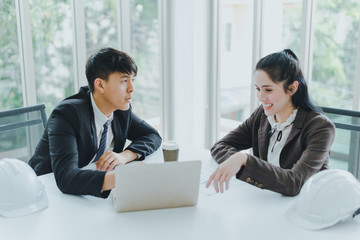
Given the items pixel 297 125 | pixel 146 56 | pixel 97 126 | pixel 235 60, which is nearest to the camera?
pixel 297 125

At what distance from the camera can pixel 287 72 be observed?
1.59 m

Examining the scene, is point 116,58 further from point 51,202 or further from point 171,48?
point 171,48

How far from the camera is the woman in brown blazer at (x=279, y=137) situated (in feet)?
4.46

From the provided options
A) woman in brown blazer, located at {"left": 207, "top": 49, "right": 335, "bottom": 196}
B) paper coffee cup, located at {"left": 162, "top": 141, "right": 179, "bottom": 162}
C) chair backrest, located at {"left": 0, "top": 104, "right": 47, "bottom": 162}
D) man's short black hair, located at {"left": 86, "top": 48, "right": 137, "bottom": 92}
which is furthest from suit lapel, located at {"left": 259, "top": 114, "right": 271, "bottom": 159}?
chair backrest, located at {"left": 0, "top": 104, "right": 47, "bottom": 162}

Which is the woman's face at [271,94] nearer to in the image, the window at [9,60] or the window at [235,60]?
the window at [235,60]

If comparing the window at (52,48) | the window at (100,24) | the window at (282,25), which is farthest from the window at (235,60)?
the window at (52,48)

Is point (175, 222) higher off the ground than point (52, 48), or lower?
lower

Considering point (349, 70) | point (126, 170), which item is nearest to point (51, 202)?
point (126, 170)

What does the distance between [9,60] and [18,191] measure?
5.61 feet

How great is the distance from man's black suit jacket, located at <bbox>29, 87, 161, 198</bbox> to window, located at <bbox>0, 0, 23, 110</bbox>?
1.13 meters

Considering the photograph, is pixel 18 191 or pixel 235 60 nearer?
pixel 18 191

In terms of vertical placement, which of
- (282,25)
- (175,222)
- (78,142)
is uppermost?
(282,25)

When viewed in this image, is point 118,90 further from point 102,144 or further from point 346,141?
point 346,141

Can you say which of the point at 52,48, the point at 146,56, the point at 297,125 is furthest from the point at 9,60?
the point at 297,125
